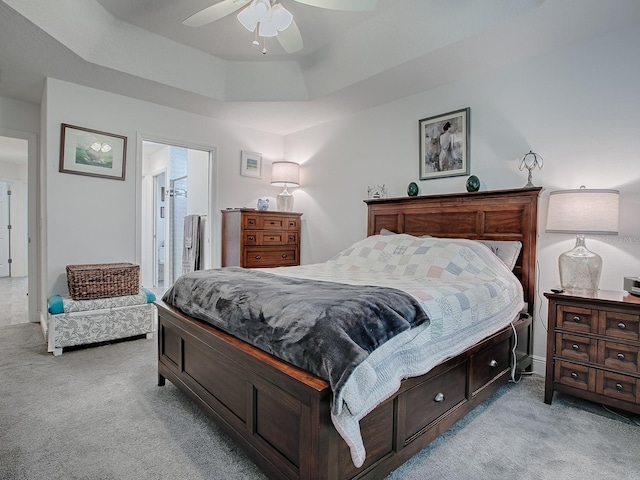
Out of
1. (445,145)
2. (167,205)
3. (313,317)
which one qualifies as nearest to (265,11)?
(313,317)

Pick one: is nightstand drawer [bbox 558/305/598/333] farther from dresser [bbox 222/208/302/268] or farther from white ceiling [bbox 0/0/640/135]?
dresser [bbox 222/208/302/268]

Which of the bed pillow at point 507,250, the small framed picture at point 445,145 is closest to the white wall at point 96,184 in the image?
the small framed picture at point 445,145

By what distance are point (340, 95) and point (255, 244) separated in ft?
6.33

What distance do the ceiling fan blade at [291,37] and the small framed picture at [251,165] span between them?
214cm

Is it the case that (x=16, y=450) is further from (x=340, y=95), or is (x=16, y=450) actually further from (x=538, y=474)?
(x=340, y=95)

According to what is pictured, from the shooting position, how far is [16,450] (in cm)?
164

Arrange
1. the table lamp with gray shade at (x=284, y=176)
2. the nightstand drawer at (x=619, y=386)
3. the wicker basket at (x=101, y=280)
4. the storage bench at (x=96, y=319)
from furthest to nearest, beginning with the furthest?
the table lamp with gray shade at (x=284, y=176)
the wicker basket at (x=101, y=280)
the storage bench at (x=96, y=319)
the nightstand drawer at (x=619, y=386)

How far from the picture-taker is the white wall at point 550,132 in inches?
92.6

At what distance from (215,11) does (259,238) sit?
2.47 meters

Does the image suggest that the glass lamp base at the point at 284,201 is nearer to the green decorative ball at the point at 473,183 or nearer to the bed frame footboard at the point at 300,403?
the green decorative ball at the point at 473,183

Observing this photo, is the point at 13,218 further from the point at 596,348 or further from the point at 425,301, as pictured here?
the point at 596,348

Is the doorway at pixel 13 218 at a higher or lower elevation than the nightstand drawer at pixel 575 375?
higher

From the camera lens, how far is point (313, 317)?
1.34 metres

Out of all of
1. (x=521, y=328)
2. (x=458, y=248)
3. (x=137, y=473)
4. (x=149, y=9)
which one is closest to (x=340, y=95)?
(x=149, y=9)
